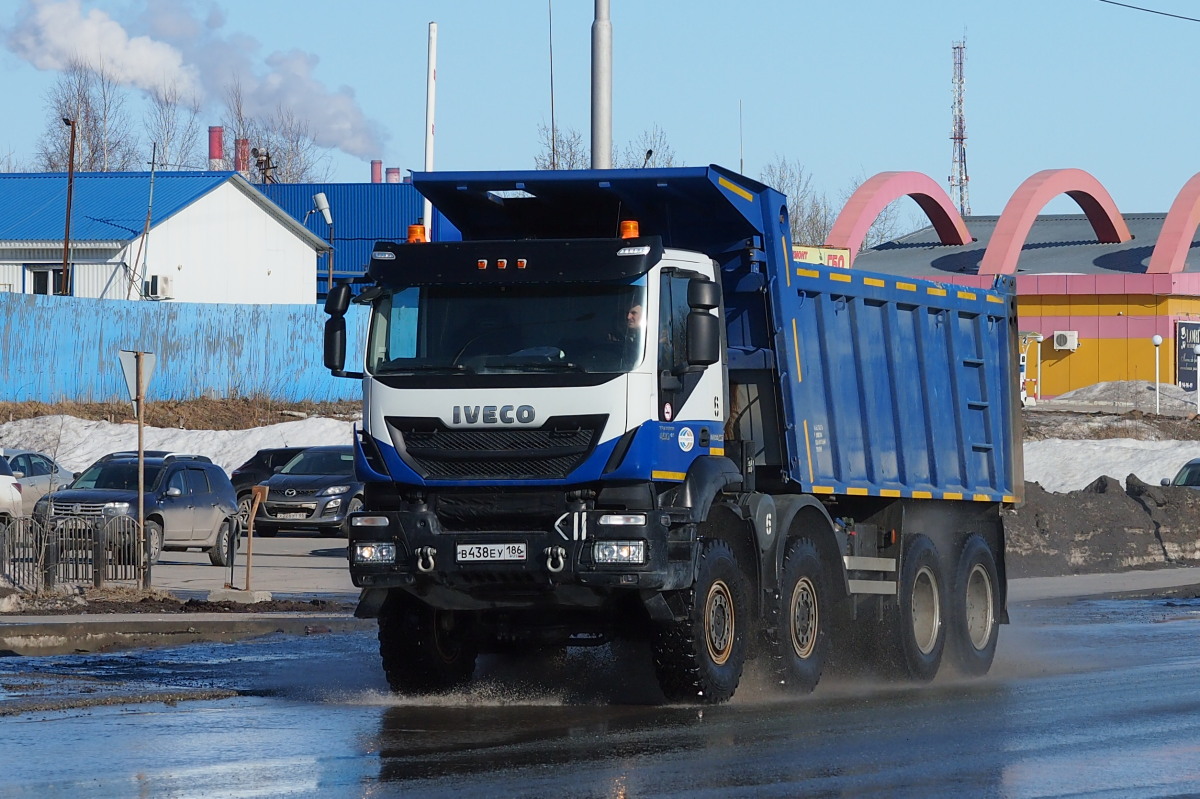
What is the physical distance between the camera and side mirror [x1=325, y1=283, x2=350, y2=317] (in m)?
11.8

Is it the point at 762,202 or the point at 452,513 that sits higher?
the point at 762,202

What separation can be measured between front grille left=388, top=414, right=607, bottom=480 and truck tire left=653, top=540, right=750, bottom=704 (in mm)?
1162

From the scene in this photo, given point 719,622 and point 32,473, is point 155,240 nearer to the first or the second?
point 32,473

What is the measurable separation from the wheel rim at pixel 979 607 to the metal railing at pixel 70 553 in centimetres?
983

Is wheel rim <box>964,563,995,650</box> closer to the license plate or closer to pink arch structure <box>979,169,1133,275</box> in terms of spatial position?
the license plate

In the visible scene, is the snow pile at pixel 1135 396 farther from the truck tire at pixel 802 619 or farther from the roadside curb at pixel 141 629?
the truck tire at pixel 802 619

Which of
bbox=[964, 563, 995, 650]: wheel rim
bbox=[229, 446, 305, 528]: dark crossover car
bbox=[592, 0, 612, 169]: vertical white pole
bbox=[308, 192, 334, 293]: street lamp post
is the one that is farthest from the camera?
bbox=[308, 192, 334, 293]: street lamp post

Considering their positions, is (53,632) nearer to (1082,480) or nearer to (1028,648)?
(1028,648)

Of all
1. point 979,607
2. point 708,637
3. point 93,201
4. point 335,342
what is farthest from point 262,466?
point 708,637

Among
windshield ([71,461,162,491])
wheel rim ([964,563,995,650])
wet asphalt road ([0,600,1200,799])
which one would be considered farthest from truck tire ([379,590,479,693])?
windshield ([71,461,162,491])

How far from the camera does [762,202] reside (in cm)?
1273

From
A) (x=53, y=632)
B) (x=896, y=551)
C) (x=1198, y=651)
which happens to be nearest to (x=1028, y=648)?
(x=1198, y=651)

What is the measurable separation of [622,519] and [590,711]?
1.41 meters

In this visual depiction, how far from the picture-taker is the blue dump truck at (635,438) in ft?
36.3
